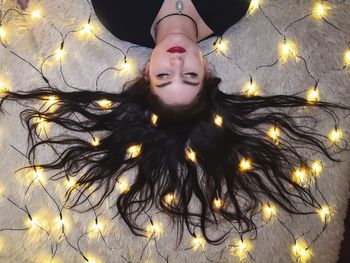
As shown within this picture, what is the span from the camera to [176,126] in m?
1.08

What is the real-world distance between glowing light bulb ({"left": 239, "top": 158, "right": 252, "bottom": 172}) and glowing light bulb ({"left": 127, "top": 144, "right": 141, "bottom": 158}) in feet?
0.97

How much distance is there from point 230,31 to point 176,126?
0.37 m

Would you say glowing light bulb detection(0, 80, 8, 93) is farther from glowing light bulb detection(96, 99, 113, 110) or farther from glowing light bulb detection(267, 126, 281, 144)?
glowing light bulb detection(267, 126, 281, 144)

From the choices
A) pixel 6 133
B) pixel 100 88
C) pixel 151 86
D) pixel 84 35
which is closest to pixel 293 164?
pixel 151 86

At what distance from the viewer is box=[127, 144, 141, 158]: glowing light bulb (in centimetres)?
112

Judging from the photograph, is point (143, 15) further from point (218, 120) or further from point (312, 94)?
point (312, 94)

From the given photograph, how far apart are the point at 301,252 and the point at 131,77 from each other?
0.72m

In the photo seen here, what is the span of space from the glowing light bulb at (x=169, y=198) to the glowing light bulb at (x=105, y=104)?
0.31m

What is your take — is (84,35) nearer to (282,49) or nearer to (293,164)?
(282,49)

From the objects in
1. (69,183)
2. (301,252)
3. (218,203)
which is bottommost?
(301,252)

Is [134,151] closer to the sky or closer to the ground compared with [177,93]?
closer to the ground

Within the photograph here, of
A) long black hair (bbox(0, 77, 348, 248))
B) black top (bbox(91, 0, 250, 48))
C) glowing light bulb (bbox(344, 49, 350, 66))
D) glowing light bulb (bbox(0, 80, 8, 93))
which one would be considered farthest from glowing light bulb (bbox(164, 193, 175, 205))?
glowing light bulb (bbox(344, 49, 350, 66))

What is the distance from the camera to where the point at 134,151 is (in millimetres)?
1127

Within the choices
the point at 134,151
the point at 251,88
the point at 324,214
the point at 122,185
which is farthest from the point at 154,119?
the point at 324,214
